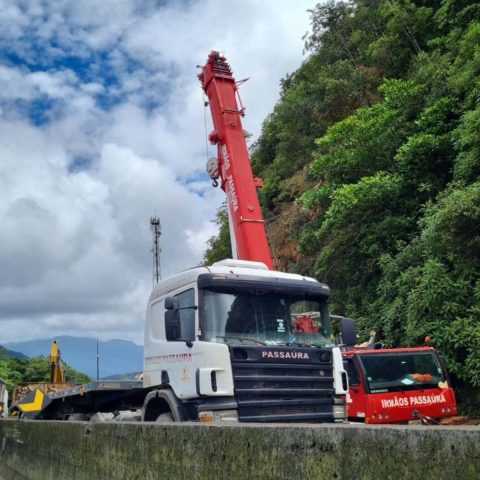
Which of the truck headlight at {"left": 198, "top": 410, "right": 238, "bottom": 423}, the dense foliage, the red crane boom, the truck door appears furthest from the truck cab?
the dense foliage

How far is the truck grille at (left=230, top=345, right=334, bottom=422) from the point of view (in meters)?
7.20

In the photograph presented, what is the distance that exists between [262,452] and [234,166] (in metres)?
9.33

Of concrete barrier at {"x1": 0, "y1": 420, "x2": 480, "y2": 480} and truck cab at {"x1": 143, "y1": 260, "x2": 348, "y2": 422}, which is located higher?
truck cab at {"x1": 143, "y1": 260, "x2": 348, "y2": 422}

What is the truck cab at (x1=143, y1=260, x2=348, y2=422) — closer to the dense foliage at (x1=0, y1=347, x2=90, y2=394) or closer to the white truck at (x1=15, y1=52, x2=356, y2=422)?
the white truck at (x1=15, y1=52, x2=356, y2=422)

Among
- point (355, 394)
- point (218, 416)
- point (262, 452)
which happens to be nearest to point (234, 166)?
point (355, 394)

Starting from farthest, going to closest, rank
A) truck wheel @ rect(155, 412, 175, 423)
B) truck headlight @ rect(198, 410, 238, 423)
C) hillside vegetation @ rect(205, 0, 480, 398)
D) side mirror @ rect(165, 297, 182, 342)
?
hillside vegetation @ rect(205, 0, 480, 398), truck wheel @ rect(155, 412, 175, 423), side mirror @ rect(165, 297, 182, 342), truck headlight @ rect(198, 410, 238, 423)

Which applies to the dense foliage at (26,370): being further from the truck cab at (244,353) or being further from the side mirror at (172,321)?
the side mirror at (172,321)

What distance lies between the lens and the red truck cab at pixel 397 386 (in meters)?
11.3

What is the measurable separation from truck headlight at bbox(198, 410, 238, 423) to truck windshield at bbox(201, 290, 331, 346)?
0.85 m

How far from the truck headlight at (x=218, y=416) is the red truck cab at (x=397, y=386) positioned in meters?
4.83

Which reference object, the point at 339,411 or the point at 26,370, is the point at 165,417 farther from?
the point at 26,370

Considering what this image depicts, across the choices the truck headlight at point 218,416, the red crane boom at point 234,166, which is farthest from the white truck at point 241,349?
the red crane boom at point 234,166

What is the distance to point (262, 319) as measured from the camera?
7711mm

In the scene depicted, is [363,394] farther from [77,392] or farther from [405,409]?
[77,392]
